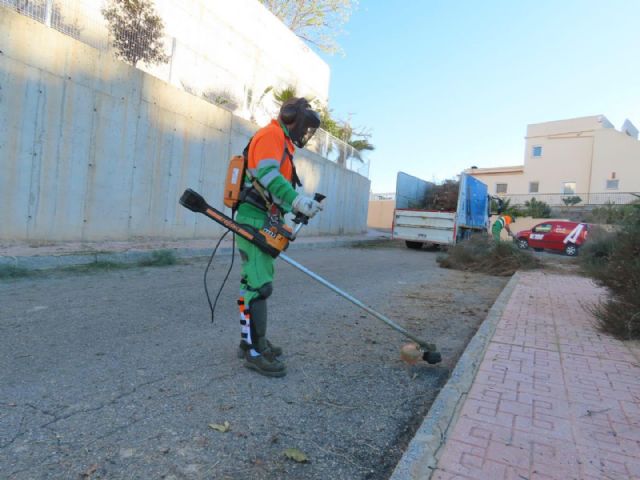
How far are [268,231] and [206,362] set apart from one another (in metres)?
1.08

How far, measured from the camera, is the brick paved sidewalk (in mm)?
1884

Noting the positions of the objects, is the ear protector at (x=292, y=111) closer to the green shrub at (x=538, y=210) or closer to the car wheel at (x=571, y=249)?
the car wheel at (x=571, y=249)

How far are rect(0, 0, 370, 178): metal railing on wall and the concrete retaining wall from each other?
0.29 metres

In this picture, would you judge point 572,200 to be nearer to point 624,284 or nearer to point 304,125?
point 624,284

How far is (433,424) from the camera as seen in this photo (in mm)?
2195

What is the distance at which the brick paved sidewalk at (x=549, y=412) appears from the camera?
74.2 inches

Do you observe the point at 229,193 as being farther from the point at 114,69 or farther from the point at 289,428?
the point at 114,69

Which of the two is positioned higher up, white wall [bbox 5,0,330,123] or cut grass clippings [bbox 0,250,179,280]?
white wall [bbox 5,0,330,123]

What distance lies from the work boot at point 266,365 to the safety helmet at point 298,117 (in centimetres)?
152

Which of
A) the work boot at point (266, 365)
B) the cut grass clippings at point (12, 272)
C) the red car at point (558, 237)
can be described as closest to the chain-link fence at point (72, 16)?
the cut grass clippings at point (12, 272)

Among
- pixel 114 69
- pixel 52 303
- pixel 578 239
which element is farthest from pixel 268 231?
pixel 578 239

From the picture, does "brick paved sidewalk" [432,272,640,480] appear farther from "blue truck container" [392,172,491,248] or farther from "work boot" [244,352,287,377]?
"blue truck container" [392,172,491,248]

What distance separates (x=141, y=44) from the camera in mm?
9633

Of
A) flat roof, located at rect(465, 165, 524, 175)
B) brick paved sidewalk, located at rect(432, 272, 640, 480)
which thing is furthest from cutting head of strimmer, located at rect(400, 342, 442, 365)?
flat roof, located at rect(465, 165, 524, 175)
